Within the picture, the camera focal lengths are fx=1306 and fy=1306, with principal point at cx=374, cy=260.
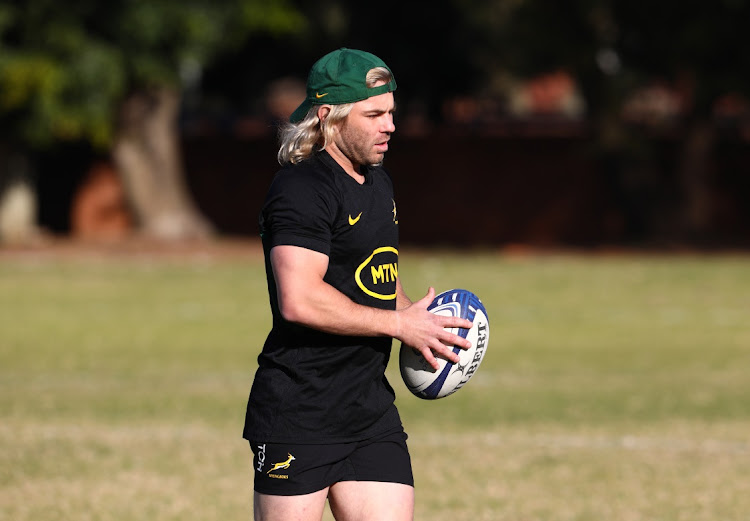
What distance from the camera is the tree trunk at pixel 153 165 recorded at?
33.5 metres

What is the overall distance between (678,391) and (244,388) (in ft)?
14.0

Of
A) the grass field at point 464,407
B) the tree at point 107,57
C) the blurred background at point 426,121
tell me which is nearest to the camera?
the grass field at point 464,407

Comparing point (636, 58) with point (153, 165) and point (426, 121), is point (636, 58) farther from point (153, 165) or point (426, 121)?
point (153, 165)

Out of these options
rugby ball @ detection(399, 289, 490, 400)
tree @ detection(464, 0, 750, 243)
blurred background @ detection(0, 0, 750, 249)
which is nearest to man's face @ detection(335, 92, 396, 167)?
rugby ball @ detection(399, 289, 490, 400)

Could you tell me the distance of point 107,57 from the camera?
30453 mm

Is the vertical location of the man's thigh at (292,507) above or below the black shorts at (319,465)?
below

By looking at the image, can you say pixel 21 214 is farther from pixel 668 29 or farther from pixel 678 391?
pixel 678 391

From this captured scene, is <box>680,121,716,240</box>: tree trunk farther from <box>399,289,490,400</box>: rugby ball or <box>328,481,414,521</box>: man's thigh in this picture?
<box>328,481,414,521</box>: man's thigh

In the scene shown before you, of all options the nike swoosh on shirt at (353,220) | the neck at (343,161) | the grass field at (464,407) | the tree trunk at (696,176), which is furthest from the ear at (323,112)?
the tree trunk at (696,176)

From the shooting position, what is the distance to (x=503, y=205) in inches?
1497

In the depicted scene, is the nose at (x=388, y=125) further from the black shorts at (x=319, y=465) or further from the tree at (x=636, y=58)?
the tree at (x=636, y=58)

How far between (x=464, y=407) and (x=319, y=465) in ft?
23.6

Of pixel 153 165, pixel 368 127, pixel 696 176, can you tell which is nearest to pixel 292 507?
pixel 368 127

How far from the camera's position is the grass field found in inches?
332
